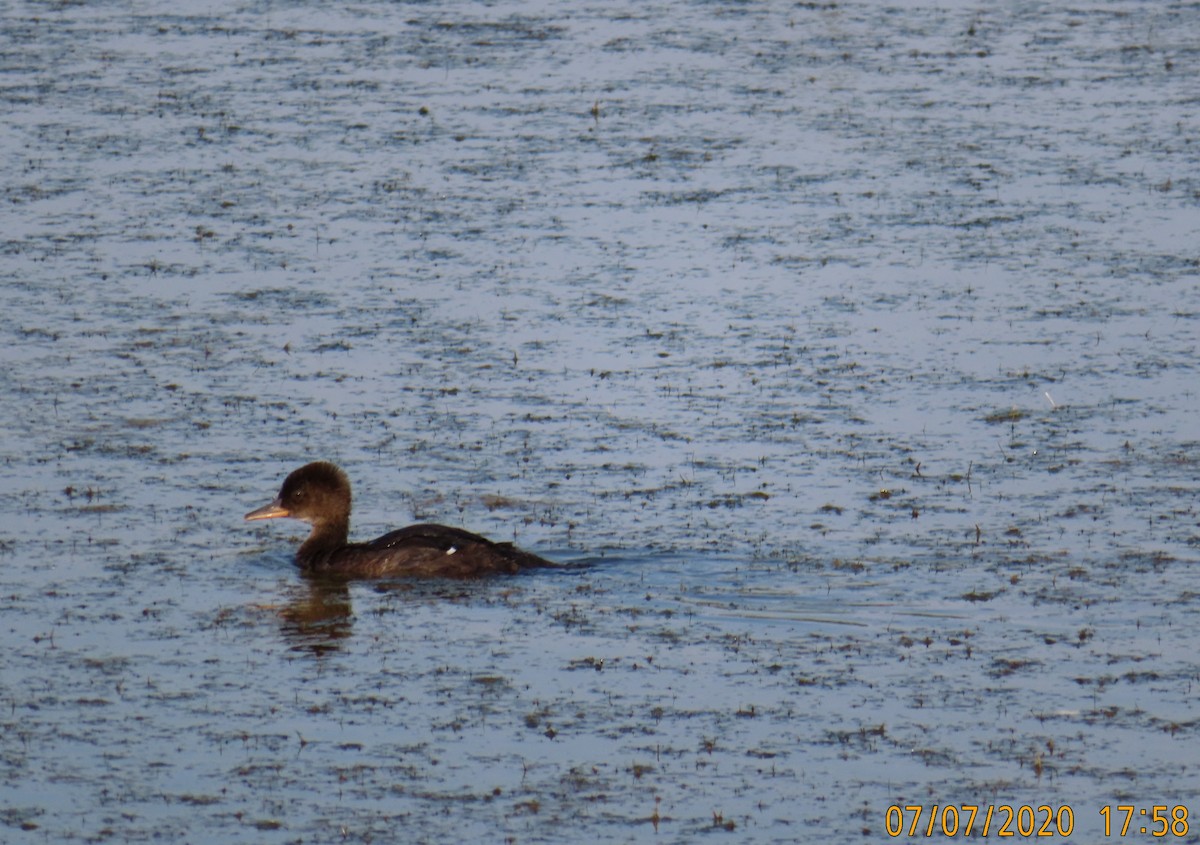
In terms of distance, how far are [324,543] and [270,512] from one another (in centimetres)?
31

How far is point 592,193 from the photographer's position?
55.2 ft

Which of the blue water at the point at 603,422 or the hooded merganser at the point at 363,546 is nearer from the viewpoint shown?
the blue water at the point at 603,422

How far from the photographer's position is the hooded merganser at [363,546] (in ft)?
34.3

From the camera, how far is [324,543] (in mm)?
11133

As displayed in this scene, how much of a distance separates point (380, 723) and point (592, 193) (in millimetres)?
8659

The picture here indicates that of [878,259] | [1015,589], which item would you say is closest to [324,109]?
[878,259]
